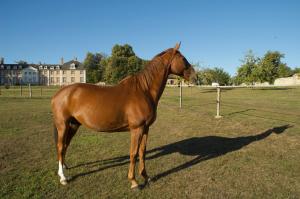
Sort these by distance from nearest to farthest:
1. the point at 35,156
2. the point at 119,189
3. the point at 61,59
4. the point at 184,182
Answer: the point at 119,189 < the point at 184,182 < the point at 35,156 < the point at 61,59

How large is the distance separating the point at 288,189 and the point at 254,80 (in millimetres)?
41256

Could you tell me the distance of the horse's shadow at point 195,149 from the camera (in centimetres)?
555

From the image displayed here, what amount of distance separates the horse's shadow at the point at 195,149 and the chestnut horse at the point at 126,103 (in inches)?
39.8

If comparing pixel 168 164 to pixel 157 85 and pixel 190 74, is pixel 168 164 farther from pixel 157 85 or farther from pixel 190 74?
pixel 190 74

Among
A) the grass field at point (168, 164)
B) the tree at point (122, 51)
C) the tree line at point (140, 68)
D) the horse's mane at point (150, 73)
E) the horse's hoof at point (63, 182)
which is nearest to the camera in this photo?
the grass field at point (168, 164)

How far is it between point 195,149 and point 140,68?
55.3 meters

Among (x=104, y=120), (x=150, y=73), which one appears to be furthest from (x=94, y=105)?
(x=150, y=73)

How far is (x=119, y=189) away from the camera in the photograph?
427cm

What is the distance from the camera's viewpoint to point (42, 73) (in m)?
94.4

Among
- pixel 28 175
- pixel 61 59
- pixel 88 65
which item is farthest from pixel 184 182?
pixel 61 59

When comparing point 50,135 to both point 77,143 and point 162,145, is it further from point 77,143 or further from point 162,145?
point 162,145

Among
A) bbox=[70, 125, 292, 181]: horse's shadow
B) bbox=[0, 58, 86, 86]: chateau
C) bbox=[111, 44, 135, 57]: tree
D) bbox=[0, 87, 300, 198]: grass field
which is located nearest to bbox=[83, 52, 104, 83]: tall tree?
bbox=[0, 58, 86, 86]: chateau

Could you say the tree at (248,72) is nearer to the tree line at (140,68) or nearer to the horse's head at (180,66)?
the tree line at (140,68)

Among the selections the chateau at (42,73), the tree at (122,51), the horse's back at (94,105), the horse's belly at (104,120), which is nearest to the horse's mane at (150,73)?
the horse's back at (94,105)
